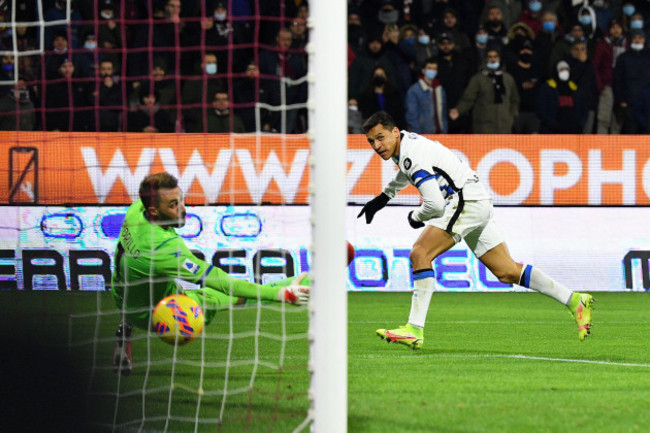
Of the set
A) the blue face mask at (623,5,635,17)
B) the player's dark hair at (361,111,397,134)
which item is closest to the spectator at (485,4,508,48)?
the blue face mask at (623,5,635,17)

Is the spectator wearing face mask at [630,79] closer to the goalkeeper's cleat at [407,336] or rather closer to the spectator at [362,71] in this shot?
the spectator at [362,71]

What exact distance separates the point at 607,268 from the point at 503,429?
960 cm

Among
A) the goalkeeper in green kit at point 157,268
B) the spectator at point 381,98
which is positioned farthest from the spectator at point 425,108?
the goalkeeper in green kit at point 157,268

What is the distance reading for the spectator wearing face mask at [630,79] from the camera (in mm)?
16016

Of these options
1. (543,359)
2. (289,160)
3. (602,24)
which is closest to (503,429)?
(543,359)

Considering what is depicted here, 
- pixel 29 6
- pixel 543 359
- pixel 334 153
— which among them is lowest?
pixel 543 359

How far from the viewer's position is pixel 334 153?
4.82m

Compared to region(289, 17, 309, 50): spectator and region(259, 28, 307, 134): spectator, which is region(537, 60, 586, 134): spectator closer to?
region(259, 28, 307, 134): spectator

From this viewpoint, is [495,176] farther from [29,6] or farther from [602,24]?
[29,6]

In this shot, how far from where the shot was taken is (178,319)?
7.15 metres

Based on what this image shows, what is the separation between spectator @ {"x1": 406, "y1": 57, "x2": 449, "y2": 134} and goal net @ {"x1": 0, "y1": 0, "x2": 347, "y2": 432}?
1458 millimetres

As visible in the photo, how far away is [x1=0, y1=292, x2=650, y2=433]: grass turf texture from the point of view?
5.71 meters

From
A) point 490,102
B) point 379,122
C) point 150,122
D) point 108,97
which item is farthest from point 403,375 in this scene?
point 490,102

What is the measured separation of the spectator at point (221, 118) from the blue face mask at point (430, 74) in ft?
10.3
